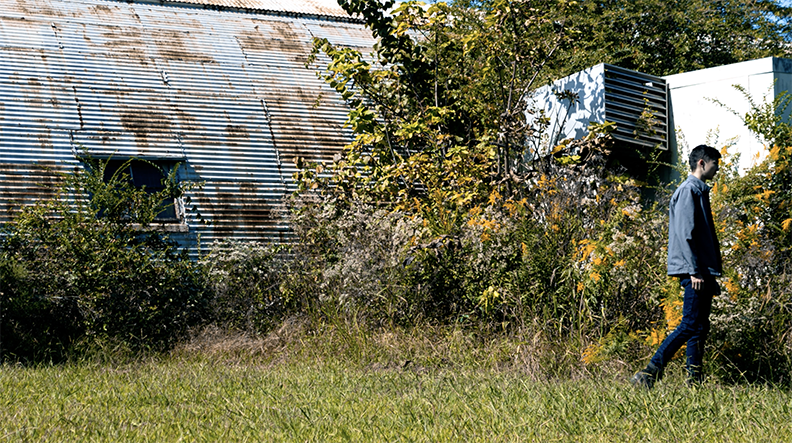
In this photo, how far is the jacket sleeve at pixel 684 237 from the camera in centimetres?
604

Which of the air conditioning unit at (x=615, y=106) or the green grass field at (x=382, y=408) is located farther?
the air conditioning unit at (x=615, y=106)

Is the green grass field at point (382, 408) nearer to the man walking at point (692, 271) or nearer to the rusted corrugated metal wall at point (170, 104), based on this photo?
the man walking at point (692, 271)

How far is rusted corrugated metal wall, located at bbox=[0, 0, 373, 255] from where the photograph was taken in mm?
11406

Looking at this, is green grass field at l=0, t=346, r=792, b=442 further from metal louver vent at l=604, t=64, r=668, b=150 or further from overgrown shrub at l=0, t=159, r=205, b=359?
metal louver vent at l=604, t=64, r=668, b=150

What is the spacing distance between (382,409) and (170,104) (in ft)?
28.4

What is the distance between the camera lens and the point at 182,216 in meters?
11.1

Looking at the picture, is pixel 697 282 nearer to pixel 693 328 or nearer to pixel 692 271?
pixel 692 271

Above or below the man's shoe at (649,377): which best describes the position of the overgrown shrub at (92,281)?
above

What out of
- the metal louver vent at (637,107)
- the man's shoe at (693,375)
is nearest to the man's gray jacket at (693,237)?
the man's shoe at (693,375)

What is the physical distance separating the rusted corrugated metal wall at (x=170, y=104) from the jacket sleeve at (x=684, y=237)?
6.04m

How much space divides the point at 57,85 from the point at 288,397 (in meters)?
8.47

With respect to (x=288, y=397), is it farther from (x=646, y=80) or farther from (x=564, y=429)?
(x=646, y=80)

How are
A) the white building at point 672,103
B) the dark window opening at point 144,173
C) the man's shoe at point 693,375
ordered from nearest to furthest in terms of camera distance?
the man's shoe at point 693,375 → the white building at point 672,103 → the dark window opening at point 144,173

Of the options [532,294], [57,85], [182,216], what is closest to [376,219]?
[532,294]
